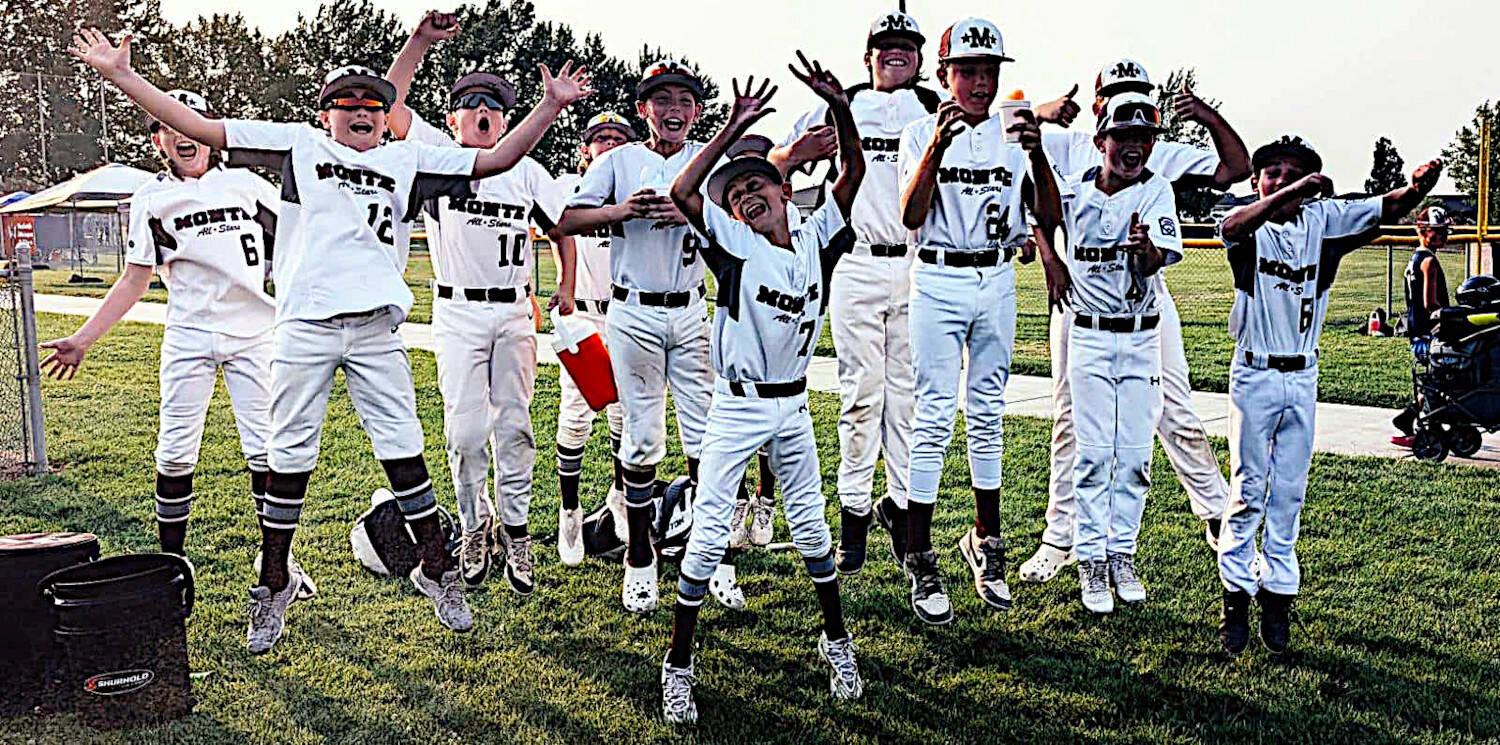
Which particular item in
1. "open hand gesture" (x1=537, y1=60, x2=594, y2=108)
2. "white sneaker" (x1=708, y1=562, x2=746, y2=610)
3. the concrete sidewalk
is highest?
"open hand gesture" (x1=537, y1=60, x2=594, y2=108)

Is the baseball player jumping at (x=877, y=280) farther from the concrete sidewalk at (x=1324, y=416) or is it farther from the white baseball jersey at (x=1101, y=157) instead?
the concrete sidewalk at (x=1324, y=416)

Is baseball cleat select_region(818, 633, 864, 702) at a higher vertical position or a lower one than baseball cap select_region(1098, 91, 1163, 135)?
lower

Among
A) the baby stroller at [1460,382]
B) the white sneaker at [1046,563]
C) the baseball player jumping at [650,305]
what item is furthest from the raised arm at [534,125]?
the baby stroller at [1460,382]

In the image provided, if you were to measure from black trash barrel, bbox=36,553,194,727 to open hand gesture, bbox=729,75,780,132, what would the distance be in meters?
2.87

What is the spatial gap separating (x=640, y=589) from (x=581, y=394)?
1.38 metres

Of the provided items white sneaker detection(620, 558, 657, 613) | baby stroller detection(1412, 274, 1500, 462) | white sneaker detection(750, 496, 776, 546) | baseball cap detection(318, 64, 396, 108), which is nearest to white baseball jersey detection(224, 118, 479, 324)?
baseball cap detection(318, 64, 396, 108)

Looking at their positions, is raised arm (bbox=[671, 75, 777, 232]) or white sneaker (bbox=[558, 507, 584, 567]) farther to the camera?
white sneaker (bbox=[558, 507, 584, 567])

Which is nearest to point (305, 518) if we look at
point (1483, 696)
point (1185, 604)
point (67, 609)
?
point (67, 609)

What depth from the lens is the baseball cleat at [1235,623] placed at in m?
5.77

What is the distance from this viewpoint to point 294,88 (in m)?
60.2

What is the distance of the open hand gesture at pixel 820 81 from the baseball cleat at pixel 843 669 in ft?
7.16

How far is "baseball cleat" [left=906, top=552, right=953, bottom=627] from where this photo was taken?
6.14 metres

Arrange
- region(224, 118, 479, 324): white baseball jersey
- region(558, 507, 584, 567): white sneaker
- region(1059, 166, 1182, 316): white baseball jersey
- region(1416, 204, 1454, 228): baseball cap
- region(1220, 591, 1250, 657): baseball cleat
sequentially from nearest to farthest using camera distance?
region(224, 118, 479, 324): white baseball jersey
region(1220, 591, 1250, 657): baseball cleat
region(1059, 166, 1182, 316): white baseball jersey
region(558, 507, 584, 567): white sneaker
region(1416, 204, 1454, 228): baseball cap

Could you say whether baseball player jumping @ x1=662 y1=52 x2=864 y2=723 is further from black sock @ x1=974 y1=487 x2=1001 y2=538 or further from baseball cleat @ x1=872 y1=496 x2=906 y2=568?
baseball cleat @ x1=872 y1=496 x2=906 y2=568
